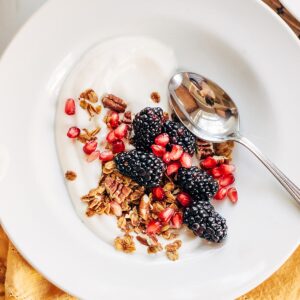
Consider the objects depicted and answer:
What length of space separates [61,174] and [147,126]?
272 mm

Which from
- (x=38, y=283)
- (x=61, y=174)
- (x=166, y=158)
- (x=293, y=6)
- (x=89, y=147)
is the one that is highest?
(x=293, y=6)

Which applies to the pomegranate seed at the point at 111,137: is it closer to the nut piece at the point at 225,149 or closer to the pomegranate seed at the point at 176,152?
the pomegranate seed at the point at 176,152

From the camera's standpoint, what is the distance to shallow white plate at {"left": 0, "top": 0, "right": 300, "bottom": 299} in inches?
60.2

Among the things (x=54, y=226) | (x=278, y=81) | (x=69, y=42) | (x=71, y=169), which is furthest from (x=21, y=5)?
(x=278, y=81)

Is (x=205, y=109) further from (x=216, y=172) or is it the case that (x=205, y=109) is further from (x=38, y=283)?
(x=38, y=283)

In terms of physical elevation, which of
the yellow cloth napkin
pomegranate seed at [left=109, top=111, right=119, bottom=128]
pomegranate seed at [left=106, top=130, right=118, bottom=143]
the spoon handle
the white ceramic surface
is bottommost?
the yellow cloth napkin

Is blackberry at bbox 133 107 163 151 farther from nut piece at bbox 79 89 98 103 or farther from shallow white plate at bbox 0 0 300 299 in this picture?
shallow white plate at bbox 0 0 300 299

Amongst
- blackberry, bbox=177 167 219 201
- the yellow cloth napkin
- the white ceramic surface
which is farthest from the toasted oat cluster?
the white ceramic surface

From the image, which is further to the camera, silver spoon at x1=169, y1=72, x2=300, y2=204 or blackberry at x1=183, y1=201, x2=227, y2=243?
silver spoon at x1=169, y1=72, x2=300, y2=204

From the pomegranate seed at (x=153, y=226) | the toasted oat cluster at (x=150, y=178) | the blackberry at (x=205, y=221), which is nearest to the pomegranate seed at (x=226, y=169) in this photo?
the toasted oat cluster at (x=150, y=178)

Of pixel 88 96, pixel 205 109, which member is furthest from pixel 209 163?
pixel 88 96

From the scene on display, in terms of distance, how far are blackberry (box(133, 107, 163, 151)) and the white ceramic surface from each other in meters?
0.41

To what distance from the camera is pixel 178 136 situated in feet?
5.10

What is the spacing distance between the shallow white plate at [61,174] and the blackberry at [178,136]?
0.54 ft
